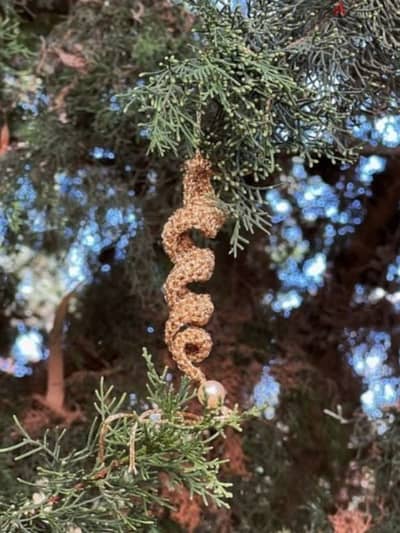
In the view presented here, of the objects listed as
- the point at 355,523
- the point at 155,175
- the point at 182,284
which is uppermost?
the point at 155,175

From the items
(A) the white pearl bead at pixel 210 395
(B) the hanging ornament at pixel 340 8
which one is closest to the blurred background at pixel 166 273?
(B) the hanging ornament at pixel 340 8

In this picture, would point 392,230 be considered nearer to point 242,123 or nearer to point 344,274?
point 344,274

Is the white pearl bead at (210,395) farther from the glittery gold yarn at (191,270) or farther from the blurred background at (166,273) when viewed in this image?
the blurred background at (166,273)

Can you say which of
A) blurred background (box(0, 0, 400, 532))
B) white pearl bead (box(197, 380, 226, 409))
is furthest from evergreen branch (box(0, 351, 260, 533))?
blurred background (box(0, 0, 400, 532))

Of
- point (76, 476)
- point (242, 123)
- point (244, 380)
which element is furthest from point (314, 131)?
point (244, 380)

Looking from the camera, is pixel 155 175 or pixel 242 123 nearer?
pixel 242 123

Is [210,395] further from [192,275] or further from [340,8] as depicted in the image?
[340,8]

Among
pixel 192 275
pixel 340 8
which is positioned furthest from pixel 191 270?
pixel 340 8
